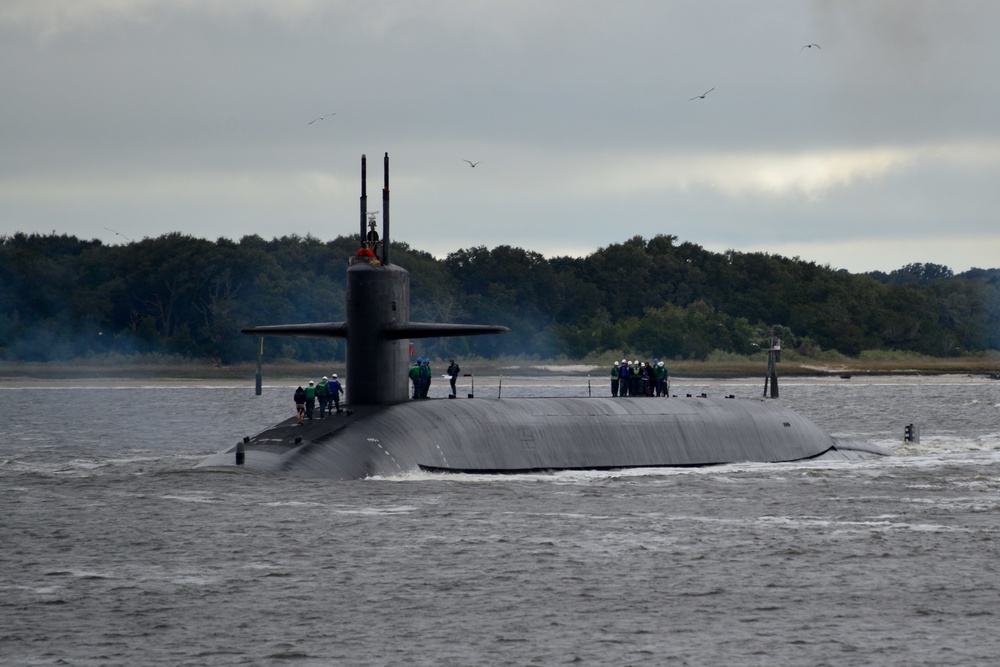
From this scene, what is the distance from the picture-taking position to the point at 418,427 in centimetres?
2900

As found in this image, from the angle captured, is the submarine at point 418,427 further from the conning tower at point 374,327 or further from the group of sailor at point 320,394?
the group of sailor at point 320,394

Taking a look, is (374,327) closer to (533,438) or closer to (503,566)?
(533,438)

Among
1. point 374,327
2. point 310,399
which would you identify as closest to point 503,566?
point 374,327

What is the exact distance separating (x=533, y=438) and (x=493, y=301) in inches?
2682

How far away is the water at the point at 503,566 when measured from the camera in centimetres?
1791

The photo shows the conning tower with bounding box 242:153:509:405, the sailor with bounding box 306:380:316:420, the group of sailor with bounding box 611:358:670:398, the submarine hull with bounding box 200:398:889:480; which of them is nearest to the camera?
the submarine hull with bounding box 200:398:889:480

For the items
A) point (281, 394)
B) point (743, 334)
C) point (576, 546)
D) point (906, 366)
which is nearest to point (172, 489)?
→ point (576, 546)

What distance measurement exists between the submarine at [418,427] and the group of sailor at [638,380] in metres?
4.63

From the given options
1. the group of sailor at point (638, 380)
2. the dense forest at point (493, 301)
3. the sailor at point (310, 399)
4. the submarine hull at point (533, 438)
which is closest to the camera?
the submarine hull at point (533, 438)

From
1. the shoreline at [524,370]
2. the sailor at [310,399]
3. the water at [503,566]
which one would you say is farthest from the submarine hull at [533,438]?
the shoreline at [524,370]

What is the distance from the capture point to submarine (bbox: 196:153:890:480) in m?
27.9

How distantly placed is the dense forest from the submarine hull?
49746 mm

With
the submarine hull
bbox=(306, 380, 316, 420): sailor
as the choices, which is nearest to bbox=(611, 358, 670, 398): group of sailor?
the submarine hull

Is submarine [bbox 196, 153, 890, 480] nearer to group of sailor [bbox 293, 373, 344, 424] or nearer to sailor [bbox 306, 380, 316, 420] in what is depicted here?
sailor [bbox 306, 380, 316, 420]
